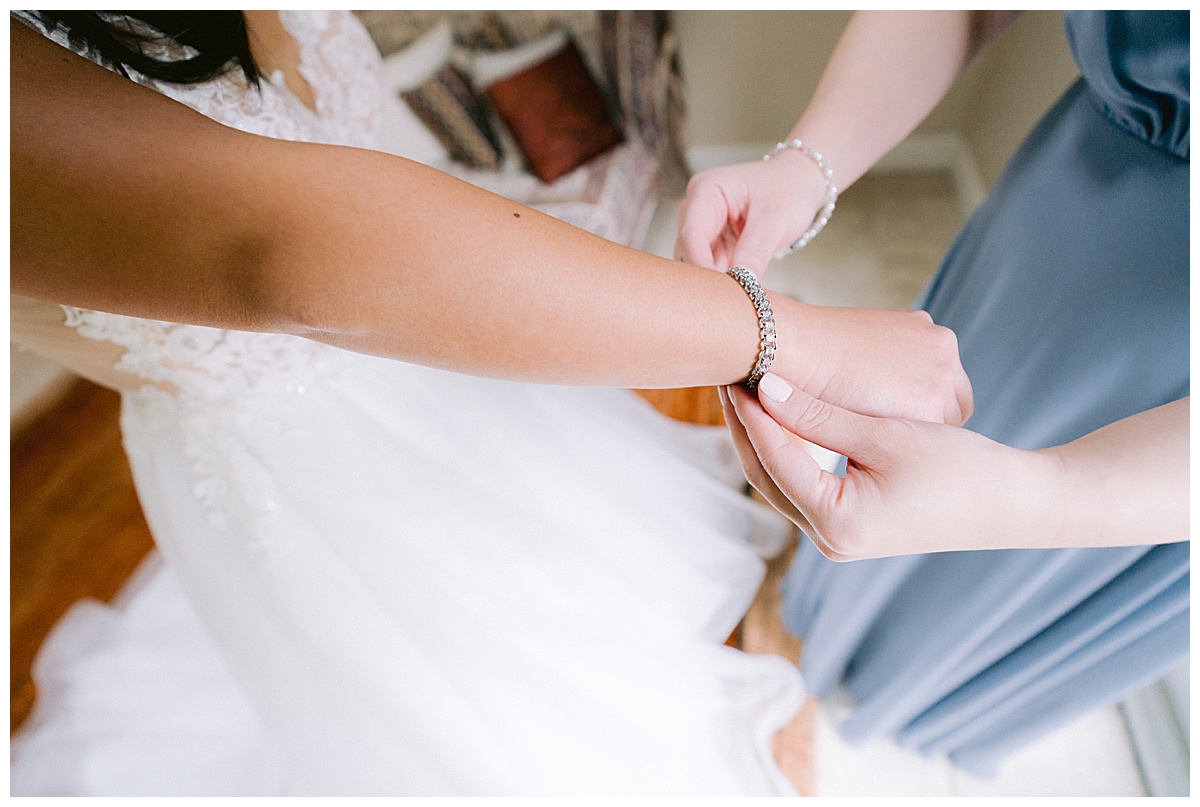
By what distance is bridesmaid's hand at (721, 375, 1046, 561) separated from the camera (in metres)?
0.49

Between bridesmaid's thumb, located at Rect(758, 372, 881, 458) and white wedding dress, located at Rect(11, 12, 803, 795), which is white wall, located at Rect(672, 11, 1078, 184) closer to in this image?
white wedding dress, located at Rect(11, 12, 803, 795)

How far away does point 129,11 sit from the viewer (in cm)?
56

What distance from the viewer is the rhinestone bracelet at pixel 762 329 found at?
522mm

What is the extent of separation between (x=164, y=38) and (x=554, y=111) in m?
1.59

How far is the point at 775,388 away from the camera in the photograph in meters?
0.52

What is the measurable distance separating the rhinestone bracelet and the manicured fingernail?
1cm

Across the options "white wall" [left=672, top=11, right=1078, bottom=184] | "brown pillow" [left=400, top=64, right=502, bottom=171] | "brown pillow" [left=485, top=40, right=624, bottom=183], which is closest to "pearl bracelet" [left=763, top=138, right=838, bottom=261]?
"brown pillow" [left=485, top=40, right=624, bottom=183]

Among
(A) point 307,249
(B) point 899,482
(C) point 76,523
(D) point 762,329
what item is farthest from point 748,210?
(C) point 76,523

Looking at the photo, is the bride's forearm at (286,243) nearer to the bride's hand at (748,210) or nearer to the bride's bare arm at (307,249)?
the bride's bare arm at (307,249)

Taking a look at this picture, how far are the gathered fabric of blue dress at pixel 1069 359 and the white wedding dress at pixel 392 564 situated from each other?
0.39m

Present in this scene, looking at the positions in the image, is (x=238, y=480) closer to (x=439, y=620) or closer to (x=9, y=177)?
(x=439, y=620)

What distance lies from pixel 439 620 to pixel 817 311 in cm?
64
